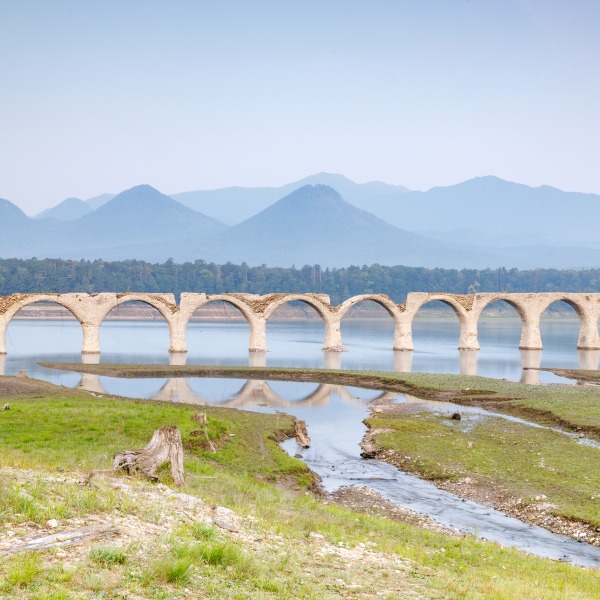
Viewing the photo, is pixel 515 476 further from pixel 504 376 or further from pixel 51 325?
pixel 51 325

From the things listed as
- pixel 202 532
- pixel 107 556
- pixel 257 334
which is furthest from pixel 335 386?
pixel 107 556

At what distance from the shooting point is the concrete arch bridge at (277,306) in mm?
64438

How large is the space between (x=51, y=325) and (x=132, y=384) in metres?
88.0

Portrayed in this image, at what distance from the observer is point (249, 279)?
516 ft

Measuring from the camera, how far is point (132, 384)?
46.7 m

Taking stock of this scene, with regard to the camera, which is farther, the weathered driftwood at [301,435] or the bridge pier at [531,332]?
the bridge pier at [531,332]

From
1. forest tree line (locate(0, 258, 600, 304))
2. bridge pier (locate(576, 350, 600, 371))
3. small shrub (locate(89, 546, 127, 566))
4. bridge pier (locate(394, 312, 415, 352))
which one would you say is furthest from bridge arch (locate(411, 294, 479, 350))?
forest tree line (locate(0, 258, 600, 304))

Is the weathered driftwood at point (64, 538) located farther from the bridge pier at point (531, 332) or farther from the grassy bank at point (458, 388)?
the bridge pier at point (531, 332)

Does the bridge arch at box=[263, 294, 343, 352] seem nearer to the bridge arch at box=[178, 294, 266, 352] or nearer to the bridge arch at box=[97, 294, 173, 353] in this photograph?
the bridge arch at box=[178, 294, 266, 352]

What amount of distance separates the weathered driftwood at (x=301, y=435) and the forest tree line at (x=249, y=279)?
10648 centimetres

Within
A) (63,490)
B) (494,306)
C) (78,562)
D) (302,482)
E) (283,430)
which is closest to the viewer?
(78,562)

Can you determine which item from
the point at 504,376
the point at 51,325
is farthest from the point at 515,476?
the point at 51,325

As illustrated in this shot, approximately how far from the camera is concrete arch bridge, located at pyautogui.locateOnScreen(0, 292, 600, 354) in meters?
64.4

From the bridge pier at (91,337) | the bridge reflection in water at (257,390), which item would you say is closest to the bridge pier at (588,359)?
the bridge reflection in water at (257,390)
